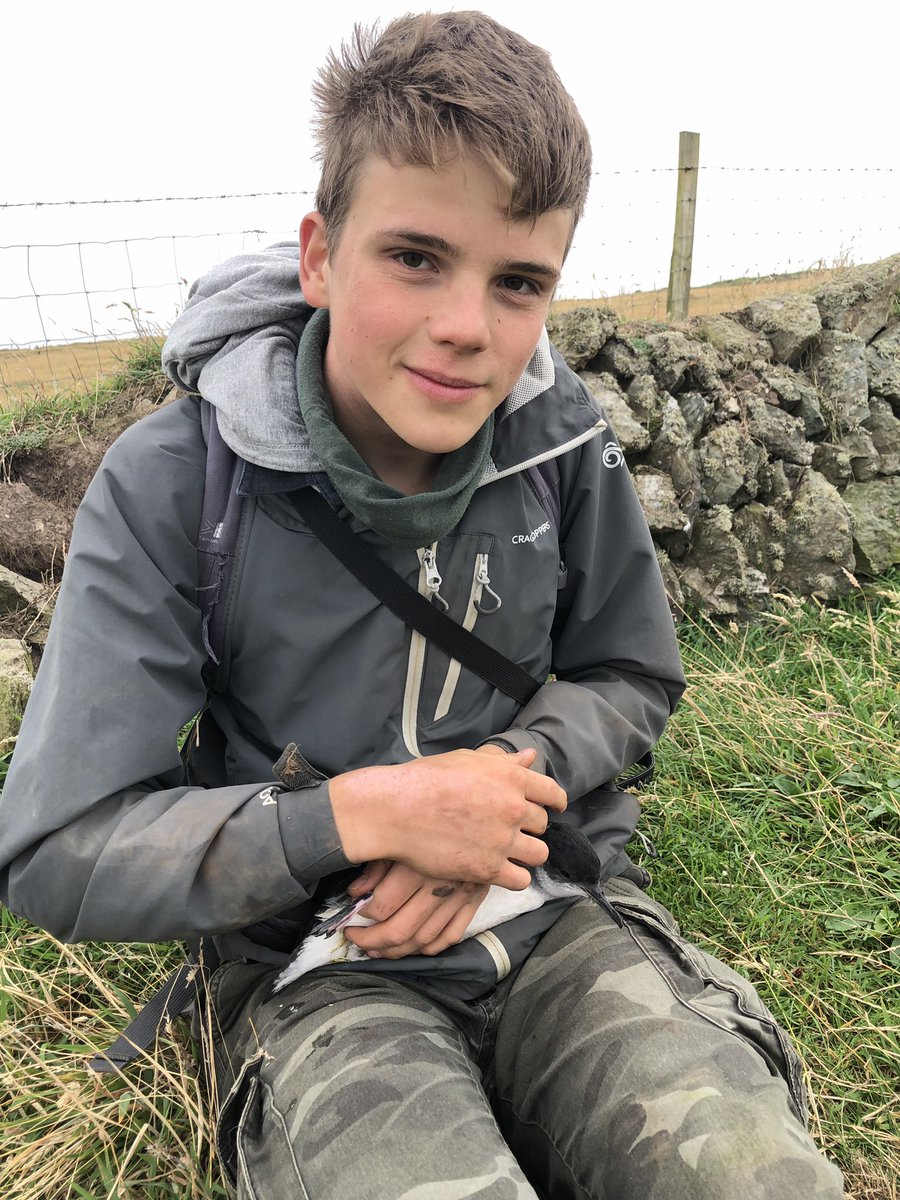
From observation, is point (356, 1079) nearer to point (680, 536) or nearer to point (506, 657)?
point (506, 657)

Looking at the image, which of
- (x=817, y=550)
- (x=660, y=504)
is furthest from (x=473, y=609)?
(x=817, y=550)

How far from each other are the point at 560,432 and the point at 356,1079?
1.37 metres

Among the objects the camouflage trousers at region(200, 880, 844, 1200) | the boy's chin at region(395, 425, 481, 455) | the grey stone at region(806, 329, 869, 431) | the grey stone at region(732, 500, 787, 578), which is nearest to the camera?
the camouflage trousers at region(200, 880, 844, 1200)

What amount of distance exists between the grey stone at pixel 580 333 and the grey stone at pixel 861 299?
6.10ft

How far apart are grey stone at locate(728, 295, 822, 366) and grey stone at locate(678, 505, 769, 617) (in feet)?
4.62

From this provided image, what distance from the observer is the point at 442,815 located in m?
1.70

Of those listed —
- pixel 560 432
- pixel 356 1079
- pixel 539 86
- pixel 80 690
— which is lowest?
pixel 356 1079

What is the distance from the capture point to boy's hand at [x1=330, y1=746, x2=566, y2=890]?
167 centimetres

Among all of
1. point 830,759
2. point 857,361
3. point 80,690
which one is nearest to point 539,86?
point 80,690

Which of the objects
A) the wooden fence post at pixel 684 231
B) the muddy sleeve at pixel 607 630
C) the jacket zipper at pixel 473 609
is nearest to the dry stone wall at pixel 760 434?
the wooden fence post at pixel 684 231

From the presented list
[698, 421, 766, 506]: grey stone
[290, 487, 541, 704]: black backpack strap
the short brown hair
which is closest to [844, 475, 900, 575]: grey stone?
[698, 421, 766, 506]: grey stone

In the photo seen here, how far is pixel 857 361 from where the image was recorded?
590 cm

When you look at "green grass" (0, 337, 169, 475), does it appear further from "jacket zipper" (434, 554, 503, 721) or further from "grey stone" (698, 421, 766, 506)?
"jacket zipper" (434, 554, 503, 721)

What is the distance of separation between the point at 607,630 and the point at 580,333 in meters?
3.10
